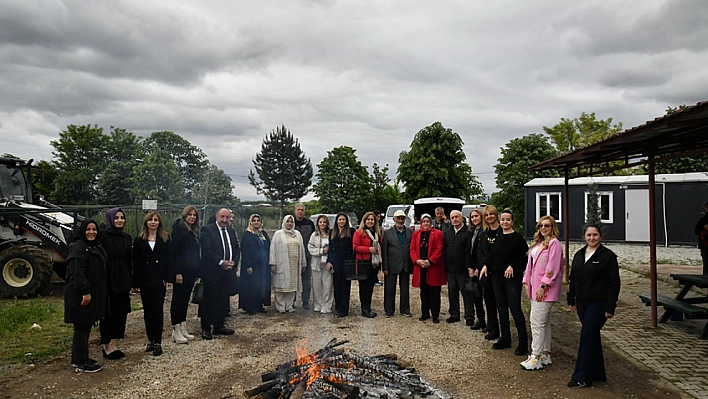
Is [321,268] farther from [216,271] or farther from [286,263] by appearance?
[216,271]

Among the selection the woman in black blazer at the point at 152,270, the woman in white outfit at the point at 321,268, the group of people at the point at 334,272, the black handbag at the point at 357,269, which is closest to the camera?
the group of people at the point at 334,272

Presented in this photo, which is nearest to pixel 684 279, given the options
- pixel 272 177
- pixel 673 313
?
pixel 673 313

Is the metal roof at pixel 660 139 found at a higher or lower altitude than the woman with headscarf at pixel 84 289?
higher

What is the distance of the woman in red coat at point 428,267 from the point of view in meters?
7.37

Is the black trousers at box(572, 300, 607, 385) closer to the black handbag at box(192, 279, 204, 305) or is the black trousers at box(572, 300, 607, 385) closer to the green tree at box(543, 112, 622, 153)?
the black handbag at box(192, 279, 204, 305)

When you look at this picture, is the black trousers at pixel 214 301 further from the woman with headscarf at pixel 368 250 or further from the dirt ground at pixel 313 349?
the woman with headscarf at pixel 368 250

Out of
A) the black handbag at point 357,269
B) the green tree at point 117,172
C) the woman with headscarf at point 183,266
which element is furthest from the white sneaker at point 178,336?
the green tree at point 117,172

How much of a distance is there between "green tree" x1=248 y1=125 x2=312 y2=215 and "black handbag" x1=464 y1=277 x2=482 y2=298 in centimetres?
4634

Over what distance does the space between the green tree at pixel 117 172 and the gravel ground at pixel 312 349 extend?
1602 inches

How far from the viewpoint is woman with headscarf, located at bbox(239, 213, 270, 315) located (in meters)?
7.81

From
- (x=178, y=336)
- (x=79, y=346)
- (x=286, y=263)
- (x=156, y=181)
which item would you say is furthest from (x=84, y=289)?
(x=156, y=181)

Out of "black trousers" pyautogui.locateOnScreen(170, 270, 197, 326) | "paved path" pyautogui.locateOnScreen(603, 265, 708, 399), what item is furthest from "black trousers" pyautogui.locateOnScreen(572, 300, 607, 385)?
"black trousers" pyautogui.locateOnScreen(170, 270, 197, 326)

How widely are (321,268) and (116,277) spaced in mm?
3463

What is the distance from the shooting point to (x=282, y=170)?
53938 millimetres
